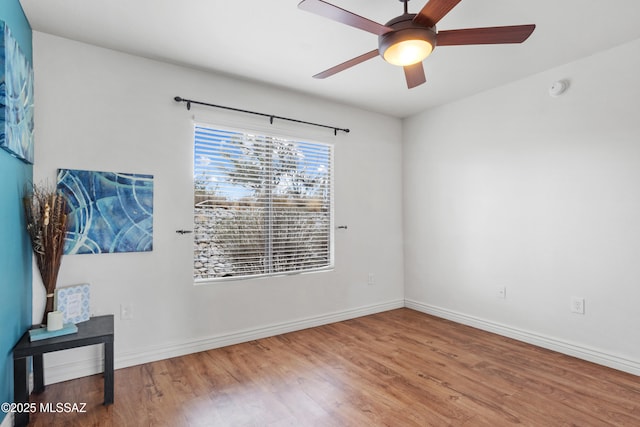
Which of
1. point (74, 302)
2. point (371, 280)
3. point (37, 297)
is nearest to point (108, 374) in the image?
point (74, 302)

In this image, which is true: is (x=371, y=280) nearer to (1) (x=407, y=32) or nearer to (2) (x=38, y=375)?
(1) (x=407, y=32)

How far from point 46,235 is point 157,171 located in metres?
0.93

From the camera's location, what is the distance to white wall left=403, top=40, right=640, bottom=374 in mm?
2701

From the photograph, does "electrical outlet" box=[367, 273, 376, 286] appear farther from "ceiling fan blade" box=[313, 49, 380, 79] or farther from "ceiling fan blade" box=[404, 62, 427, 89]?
"ceiling fan blade" box=[313, 49, 380, 79]

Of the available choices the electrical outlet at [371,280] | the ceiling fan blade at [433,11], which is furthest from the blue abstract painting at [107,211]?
the electrical outlet at [371,280]

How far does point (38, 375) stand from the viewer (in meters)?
2.33

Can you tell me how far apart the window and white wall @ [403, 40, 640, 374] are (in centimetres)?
139

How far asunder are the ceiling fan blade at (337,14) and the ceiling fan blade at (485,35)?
1.11ft

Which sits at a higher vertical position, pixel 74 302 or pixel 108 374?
pixel 74 302

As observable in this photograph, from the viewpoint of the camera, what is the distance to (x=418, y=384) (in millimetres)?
2430

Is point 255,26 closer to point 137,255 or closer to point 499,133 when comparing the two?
point 137,255

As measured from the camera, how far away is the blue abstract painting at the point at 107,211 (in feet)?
8.34

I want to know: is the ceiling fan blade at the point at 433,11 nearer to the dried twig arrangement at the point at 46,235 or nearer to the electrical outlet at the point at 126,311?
the dried twig arrangement at the point at 46,235

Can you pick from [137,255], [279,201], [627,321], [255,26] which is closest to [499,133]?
[627,321]
